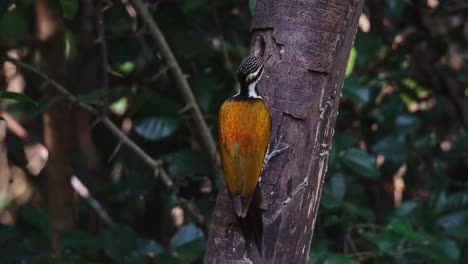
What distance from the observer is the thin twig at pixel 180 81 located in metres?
3.04

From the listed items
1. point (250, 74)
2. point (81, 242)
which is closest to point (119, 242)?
point (81, 242)

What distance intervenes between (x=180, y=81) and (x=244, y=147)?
100cm

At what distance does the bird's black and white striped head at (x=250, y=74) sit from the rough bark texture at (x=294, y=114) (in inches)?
1.1

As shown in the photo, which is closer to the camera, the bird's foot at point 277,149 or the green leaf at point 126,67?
the bird's foot at point 277,149

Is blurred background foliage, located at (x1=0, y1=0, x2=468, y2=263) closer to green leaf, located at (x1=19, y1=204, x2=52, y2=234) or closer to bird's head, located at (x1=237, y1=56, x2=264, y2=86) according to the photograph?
green leaf, located at (x1=19, y1=204, x2=52, y2=234)

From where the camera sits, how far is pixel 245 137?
86.7 inches

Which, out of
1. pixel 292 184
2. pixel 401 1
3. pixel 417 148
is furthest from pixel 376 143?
pixel 292 184

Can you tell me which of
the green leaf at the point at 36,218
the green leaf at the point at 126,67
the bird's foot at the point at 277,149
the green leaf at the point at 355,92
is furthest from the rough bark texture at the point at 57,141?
the bird's foot at the point at 277,149

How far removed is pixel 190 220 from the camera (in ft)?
11.3

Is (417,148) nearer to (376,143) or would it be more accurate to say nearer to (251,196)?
(376,143)

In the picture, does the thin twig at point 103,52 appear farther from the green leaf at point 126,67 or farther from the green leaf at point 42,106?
the green leaf at point 126,67

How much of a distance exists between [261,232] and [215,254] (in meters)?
0.15

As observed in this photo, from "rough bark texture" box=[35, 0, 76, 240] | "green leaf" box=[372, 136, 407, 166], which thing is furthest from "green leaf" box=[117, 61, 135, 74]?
"green leaf" box=[372, 136, 407, 166]

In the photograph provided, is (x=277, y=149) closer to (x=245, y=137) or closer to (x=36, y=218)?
(x=245, y=137)
